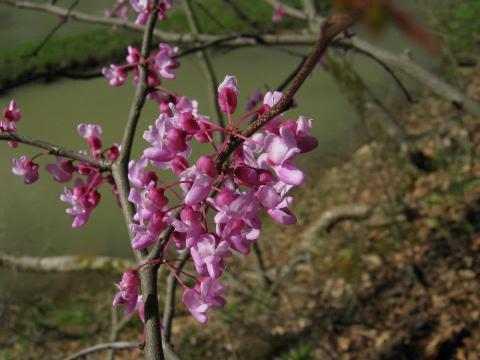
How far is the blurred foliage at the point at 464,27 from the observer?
8.20 metres

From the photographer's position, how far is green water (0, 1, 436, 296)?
6.93 metres

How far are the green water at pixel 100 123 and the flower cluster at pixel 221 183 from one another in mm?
4173

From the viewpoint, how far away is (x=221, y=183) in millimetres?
1059

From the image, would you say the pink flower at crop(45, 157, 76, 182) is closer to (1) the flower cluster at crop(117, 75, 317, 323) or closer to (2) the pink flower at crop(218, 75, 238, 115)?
(1) the flower cluster at crop(117, 75, 317, 323)

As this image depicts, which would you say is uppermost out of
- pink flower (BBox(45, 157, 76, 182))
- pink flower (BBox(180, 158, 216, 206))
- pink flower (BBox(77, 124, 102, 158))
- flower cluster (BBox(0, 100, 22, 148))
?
flower cluster (BBox(0, 100, 22, 148))

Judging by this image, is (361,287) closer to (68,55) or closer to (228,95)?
(228,95)

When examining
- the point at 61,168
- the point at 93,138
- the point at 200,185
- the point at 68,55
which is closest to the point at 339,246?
the point at 93,138

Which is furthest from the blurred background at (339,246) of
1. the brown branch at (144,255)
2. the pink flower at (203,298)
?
the pink flower at (203,298)

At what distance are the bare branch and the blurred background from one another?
112mm

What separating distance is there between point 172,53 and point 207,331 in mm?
3104

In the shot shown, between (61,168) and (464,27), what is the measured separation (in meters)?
8.52

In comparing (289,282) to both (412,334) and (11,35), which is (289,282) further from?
(11,35)

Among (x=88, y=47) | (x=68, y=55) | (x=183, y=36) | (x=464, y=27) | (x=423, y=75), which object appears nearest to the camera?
(x=423, y=75)

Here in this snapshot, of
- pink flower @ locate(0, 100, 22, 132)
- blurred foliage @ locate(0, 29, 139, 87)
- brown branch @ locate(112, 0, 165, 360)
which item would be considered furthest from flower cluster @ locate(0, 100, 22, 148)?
blurred foliage @ locate(0, 29, 139, 87)
